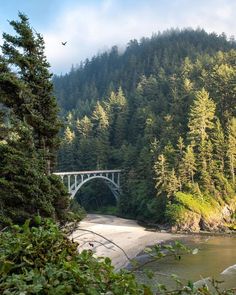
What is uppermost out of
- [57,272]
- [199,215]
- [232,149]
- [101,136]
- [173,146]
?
[101,136]

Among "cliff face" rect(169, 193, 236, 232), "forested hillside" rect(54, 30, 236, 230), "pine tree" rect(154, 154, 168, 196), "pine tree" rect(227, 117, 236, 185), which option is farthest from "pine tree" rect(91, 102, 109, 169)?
"pine tree" rect(227, 117, 236, 185)

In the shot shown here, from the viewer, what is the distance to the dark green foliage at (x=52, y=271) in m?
2.71

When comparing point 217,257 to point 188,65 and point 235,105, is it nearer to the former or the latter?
point 235,105

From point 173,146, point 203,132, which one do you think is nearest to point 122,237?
point 173,146

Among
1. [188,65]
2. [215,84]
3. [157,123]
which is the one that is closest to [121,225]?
[157,123]

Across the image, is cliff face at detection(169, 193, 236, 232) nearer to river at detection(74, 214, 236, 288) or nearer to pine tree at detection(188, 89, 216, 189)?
pine tree at detection(188, 89, 216, 189)

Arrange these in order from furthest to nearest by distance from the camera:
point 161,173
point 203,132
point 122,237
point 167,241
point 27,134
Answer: point 203,132
point 161,173
point 122,237
point 167,241
point 27,134

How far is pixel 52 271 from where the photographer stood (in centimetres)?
283

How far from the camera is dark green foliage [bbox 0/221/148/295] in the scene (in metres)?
2.71

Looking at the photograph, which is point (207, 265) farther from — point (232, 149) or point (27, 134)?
point (232, 149)

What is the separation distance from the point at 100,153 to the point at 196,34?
108571 mm

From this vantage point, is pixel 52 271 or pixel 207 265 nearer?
→ pixel 52 271

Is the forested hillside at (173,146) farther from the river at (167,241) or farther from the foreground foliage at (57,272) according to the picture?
the foreground foliage at (57,272)

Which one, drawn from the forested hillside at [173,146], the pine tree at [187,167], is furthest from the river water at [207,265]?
the pine tree at [187,167]
